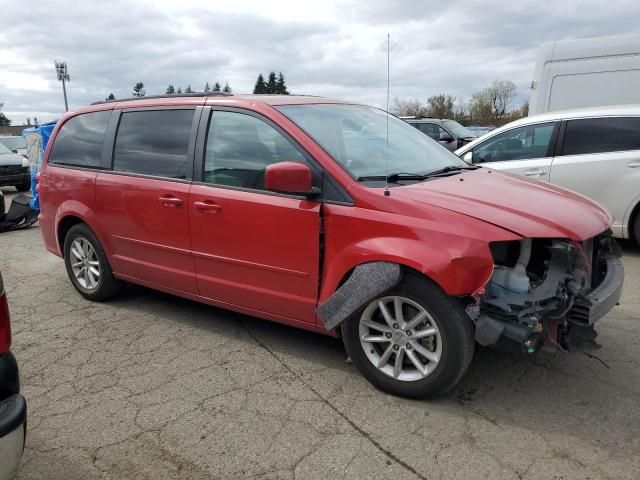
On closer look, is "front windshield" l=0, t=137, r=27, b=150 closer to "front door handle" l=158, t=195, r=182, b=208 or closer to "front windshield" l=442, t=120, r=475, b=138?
"front windshield" l=442, t=120, r=475, b=138

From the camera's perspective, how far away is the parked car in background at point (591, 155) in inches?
238

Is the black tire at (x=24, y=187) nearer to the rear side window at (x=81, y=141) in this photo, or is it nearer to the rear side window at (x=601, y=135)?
the rear side window at (x=81, y=141)

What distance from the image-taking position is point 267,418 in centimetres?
297

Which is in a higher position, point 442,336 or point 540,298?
point 540,298

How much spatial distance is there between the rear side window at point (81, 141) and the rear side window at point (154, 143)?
28 cm

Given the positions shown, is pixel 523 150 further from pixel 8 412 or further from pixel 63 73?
pixel 63 73

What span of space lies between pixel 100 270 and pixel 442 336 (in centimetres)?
320

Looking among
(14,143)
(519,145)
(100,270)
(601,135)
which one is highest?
(601,135)

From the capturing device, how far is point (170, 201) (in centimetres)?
392

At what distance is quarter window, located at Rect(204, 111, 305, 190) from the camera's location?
3.53m

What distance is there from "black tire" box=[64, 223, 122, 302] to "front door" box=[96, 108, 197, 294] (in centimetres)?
17

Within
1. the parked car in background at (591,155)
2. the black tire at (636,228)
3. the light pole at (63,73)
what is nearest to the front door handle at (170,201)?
the parked car in background at (591,155)

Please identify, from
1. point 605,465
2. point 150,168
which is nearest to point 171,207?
point 150,168

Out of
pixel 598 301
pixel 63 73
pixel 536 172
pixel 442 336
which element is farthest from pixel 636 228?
pixel 63 73
